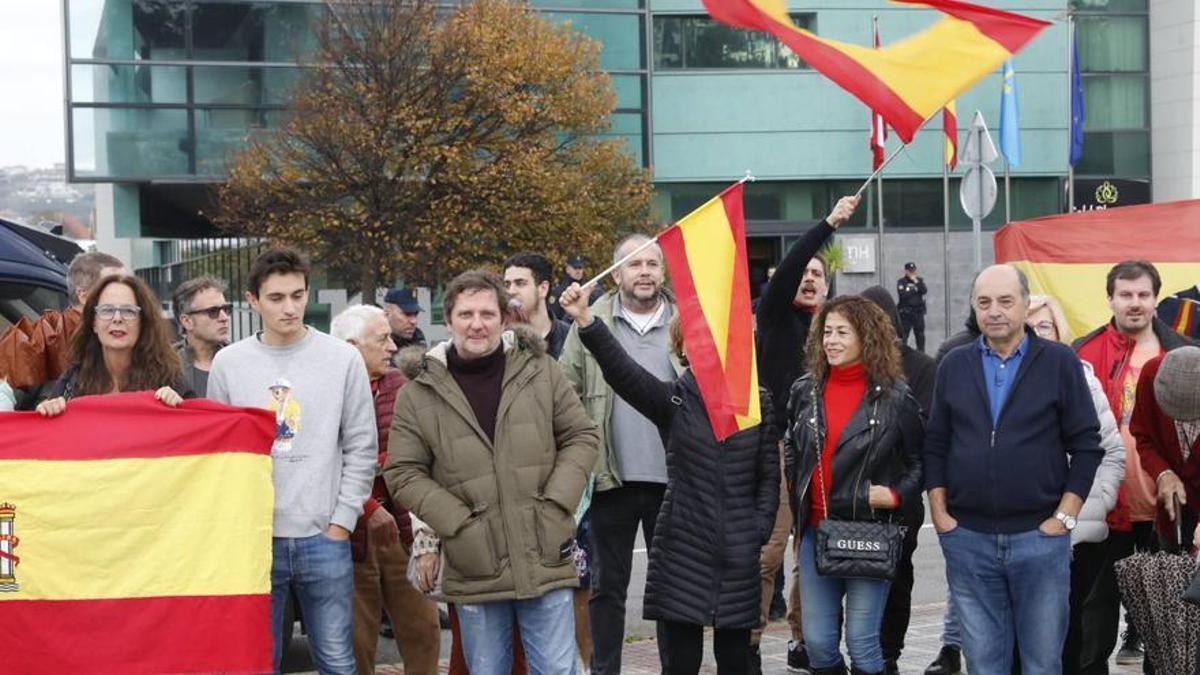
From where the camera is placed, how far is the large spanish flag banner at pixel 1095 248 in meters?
10.4

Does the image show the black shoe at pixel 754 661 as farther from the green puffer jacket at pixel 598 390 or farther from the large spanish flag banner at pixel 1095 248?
the large spanish flag banner at pixel 1095 248

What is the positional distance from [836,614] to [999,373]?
4.01 feet

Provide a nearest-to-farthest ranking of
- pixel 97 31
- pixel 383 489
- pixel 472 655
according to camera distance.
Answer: pixel 472 655 → pixel 383 489 → pixel 97 31

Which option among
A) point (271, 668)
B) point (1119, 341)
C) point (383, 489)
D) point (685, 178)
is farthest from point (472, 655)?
point (685, 178)

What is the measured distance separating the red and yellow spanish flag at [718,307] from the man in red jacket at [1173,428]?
5.55ft

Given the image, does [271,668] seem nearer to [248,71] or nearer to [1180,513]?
[1180,513]

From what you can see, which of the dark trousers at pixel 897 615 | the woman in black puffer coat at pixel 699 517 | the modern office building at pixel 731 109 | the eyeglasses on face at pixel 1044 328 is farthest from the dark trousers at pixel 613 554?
the modern office building at pixel 731 109

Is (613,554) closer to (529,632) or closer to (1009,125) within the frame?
(529,632)

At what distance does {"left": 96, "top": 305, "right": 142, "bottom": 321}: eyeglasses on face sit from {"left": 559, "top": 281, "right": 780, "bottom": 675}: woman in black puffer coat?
166cm

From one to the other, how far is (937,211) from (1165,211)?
3196cm

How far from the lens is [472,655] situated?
6316mm

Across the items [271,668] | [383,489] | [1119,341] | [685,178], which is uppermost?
[685,178]

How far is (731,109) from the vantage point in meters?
41.6

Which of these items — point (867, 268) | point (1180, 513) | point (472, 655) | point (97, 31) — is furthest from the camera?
point (867, 268)
